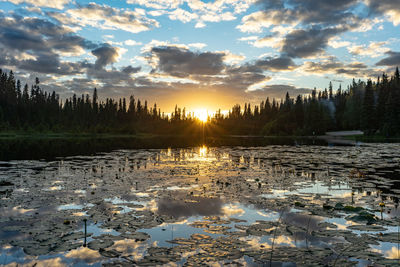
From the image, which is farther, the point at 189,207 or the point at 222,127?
the point at 222,127

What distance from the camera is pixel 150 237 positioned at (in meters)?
8.20

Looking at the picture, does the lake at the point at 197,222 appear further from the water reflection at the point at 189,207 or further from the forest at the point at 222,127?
the forest at the point at 222,127

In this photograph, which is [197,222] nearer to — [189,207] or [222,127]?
[189,207]

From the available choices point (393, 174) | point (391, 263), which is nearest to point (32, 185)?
point (391, 263)

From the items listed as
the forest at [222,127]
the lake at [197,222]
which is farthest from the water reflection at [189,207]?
the forest at [222,127]

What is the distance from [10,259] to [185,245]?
434cm

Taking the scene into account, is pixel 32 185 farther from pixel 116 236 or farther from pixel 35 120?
pixel 35 120

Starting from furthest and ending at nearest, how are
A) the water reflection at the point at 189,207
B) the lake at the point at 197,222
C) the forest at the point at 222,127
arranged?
the forest at the point at 222,127, the water reflection at the point at 189,207, the lake at the point at 197,222

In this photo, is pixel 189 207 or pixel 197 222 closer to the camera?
pixel 197 222

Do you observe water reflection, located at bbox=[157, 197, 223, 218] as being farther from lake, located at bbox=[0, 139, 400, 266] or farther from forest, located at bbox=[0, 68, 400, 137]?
forest, located at bbox=[0, 68, 400, 137]

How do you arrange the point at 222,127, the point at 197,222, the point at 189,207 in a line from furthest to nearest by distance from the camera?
1. the point at 222,127
2. the point at 189,207
3. the point at 197,222

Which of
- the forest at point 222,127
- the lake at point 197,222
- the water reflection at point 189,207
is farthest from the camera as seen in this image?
the forest at point 222,127

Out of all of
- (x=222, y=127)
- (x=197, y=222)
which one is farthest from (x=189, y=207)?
(x=222, y=127)

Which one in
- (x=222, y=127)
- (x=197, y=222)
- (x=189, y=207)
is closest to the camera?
(x=197, y=222)
